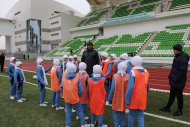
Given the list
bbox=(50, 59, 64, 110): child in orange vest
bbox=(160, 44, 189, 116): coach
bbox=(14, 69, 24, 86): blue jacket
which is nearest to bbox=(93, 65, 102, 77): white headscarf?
bbox=(50, 59, 64, 110): child in orange vest

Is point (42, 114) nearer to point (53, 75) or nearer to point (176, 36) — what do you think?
point (53, 75)

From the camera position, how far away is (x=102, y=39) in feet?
110

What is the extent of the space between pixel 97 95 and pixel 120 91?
1.95 ft

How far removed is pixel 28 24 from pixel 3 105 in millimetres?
41203

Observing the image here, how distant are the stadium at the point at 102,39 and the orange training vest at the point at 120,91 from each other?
98 cm

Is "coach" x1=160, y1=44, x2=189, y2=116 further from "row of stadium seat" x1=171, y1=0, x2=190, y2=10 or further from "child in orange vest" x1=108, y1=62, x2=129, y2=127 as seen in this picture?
"row of stadium seat" x1=171, y1=0, x2=190, y2=10

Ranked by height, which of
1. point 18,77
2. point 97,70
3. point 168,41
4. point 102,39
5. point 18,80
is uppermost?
point 102,39

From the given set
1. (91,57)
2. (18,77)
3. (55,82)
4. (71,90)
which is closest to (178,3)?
(91,57)

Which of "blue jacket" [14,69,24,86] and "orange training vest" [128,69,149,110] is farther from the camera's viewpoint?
"blue jacket" [14,69,24,86]

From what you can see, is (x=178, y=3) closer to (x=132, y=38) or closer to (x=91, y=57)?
(x=132, y=38)

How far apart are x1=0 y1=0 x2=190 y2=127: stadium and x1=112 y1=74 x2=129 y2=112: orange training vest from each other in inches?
38.5

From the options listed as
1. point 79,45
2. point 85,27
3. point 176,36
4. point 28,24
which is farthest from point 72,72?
point 28,24

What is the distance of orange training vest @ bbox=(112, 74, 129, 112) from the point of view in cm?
474

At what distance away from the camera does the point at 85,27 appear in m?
37.6
